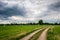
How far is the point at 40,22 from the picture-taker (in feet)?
609
